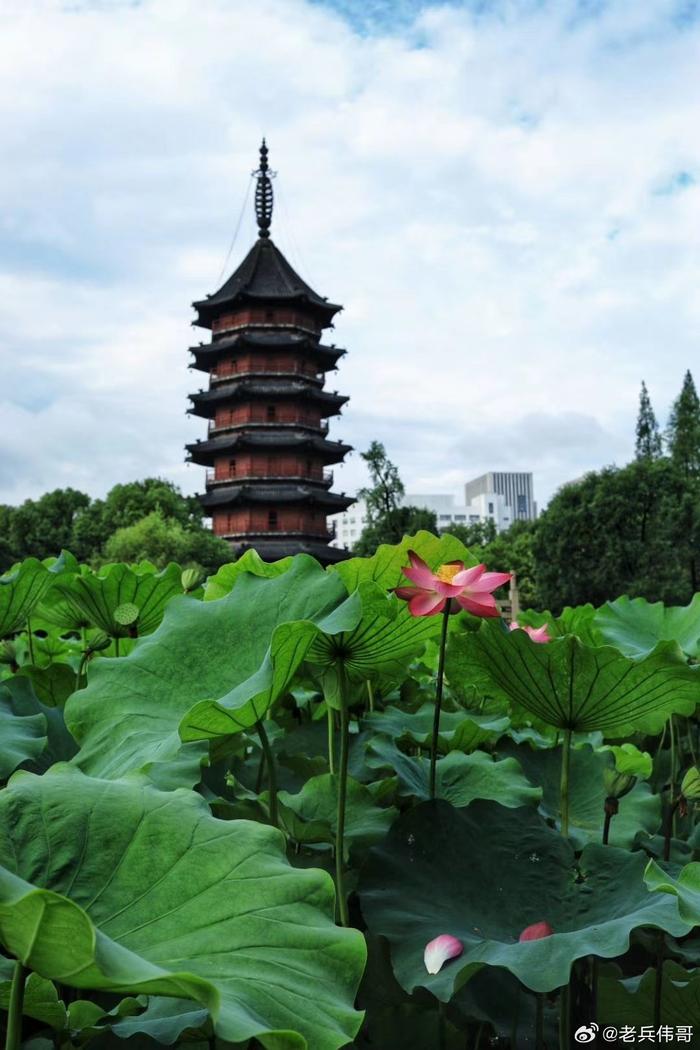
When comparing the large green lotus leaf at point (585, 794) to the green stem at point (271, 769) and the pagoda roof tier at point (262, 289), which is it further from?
the pagoda roof tier at point (262, 289)

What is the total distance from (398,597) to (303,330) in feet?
61.9

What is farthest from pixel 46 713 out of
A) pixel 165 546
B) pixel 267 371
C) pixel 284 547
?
pixel 267 371

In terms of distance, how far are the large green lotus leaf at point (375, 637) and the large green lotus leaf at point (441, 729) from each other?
0.12m

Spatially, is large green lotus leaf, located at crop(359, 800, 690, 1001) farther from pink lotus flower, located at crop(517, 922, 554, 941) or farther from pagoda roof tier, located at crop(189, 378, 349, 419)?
pagoda roof tier, located at crop(189, 378, 349, 419)

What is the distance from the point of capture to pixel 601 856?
0.59 meters

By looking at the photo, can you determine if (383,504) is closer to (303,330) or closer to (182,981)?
(303,330)

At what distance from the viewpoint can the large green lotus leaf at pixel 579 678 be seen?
610mm

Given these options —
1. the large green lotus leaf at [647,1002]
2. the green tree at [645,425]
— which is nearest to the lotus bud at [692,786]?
the large green lotus leaf at [647,1002]

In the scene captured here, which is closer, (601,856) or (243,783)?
(601,856)

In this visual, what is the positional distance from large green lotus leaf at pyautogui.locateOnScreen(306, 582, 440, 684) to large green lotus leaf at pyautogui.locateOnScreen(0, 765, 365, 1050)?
0.64 feet

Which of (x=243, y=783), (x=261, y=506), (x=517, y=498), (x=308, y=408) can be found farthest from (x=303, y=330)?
(x=517, y=498)

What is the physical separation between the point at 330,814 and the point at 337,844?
Result: 3.8 inches

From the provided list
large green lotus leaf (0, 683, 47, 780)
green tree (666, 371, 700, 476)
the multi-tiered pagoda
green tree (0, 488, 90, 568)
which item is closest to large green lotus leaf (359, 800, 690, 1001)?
large green lotus leaf (0, 683, 47, 780)

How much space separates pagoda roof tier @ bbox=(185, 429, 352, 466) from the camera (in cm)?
1822
